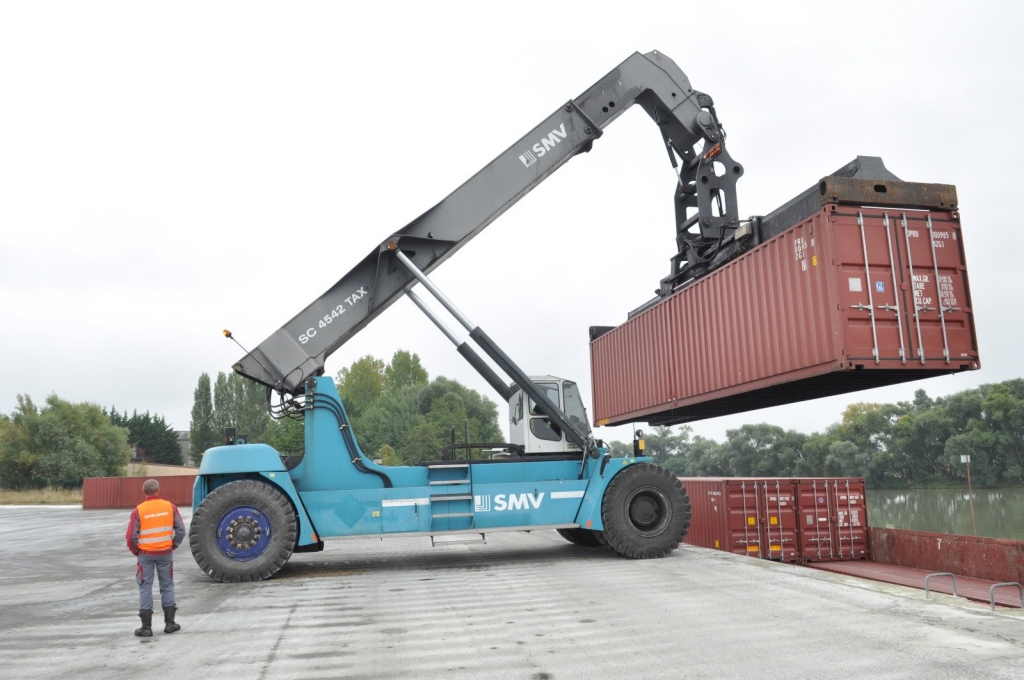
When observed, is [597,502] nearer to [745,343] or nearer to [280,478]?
[745,343]

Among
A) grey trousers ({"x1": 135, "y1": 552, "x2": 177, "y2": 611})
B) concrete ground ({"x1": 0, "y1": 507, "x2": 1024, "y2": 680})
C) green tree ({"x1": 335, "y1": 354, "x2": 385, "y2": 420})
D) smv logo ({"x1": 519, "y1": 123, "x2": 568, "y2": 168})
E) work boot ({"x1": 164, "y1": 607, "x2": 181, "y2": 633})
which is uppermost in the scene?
green tree ({"x1": 335, "y1": 354, "x2": 385, "y2": 420})

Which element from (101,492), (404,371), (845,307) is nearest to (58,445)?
(101,492)

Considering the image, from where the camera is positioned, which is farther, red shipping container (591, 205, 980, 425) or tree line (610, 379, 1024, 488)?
tree line (610, 379, 1024, 488)

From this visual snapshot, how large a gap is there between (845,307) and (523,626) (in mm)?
5667

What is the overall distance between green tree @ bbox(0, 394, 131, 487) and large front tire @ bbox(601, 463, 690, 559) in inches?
2007

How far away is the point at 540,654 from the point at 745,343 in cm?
695

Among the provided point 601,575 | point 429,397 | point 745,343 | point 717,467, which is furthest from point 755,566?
point 717,467

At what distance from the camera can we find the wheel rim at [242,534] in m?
9.73

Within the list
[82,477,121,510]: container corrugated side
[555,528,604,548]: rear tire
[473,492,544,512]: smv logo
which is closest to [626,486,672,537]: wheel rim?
[473,492,544,512]: smv logo

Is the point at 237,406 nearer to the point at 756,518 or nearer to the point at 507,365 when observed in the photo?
the point at 756,518

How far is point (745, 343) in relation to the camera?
448 inches

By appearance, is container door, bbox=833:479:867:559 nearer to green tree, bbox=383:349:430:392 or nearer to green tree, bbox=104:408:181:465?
green tree, bbox=383:349:430:392

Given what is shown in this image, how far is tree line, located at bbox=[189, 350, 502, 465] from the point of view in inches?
1714

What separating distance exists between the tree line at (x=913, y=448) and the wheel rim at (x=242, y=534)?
158 feet
